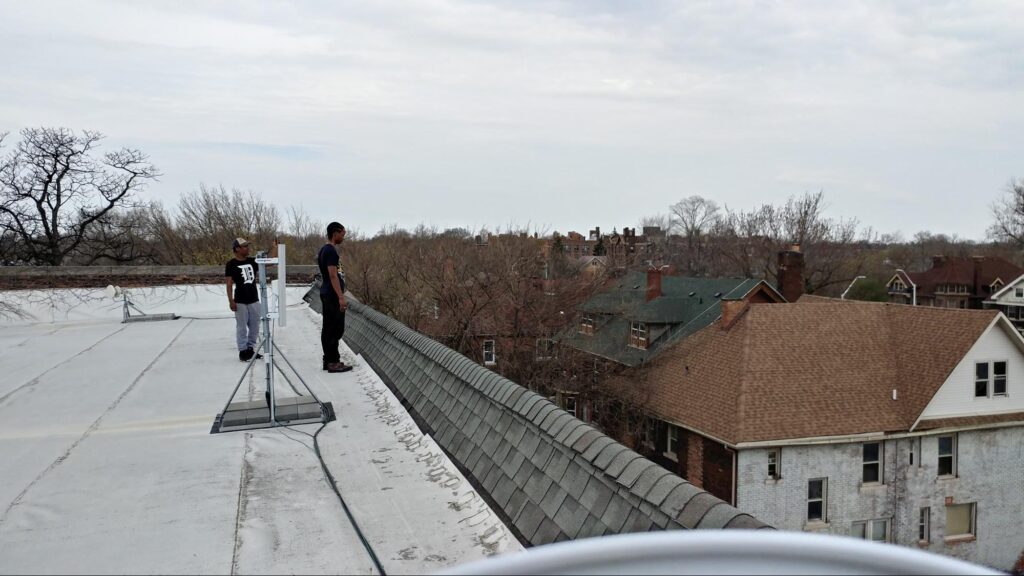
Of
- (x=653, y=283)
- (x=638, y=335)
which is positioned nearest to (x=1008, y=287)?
(x=653, y=283)

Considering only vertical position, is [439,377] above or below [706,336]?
above

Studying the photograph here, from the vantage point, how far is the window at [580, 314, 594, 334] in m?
28.8

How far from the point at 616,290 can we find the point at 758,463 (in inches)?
477

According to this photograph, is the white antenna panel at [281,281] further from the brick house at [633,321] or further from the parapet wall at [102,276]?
the brick house at [633,321]

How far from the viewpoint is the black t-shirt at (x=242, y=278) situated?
26.4ft

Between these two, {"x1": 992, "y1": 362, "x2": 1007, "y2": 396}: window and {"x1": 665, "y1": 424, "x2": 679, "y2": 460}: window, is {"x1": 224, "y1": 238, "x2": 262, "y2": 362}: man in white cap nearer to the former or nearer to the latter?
{"x1": 665, "y1": 424, "x2": 679, "y2": 460}: window

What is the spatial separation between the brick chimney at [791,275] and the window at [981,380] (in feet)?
43.2

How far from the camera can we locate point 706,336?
2364 cm

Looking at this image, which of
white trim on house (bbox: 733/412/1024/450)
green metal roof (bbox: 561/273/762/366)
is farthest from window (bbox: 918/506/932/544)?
green metal roof (bbox: 561/273/762/366)

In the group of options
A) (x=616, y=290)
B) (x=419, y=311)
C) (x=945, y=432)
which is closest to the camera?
(x=945, y=432)

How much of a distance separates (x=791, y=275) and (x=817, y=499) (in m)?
17.3

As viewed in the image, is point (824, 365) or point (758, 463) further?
Answer: point (824, 365)

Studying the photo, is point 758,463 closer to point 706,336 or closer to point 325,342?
point 706,336

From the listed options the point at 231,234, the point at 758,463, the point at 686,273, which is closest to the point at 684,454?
the point at 758,463
